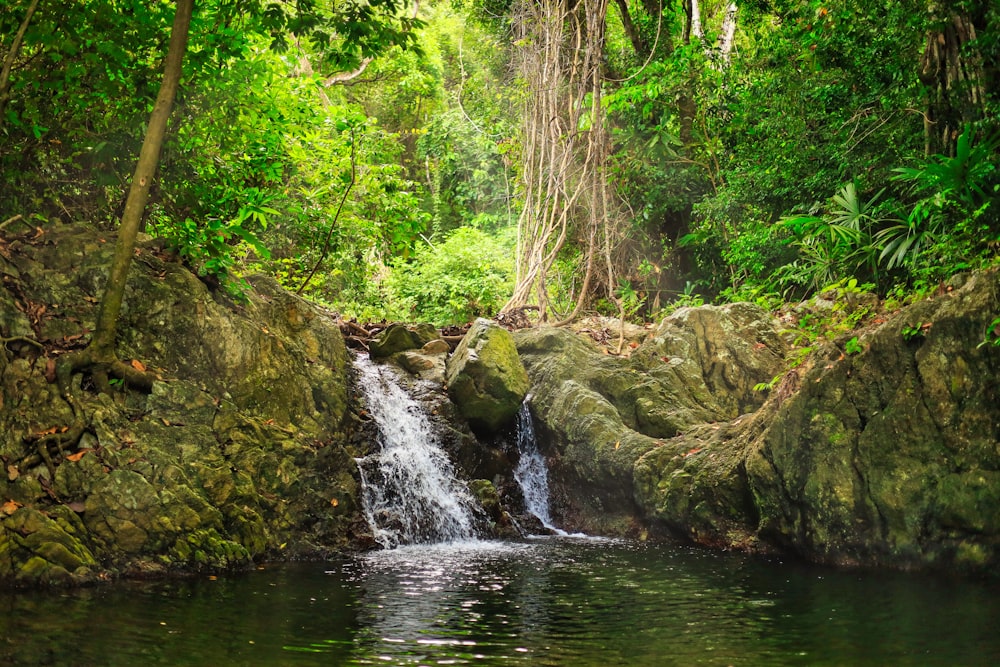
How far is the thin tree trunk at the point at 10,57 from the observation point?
6613 millimetres

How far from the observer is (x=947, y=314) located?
709 centimetres

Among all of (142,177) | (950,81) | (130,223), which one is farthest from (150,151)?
(950,81)

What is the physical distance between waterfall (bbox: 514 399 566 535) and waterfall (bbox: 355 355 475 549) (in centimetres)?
113

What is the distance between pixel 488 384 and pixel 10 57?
651 cm

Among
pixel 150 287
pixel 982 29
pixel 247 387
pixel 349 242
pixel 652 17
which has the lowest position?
pixel 247 387

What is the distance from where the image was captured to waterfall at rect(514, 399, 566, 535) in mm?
10719

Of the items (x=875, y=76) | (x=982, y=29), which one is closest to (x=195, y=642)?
(x=982, y=29)

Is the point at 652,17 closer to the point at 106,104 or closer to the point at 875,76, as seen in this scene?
the point at 875,76

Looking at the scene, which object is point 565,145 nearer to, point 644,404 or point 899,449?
point 644,404

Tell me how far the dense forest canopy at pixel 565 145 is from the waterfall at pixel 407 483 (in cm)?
244

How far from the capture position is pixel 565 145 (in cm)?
1473

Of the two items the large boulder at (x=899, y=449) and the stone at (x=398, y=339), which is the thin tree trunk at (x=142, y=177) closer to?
the stone at (x=398, y=339)

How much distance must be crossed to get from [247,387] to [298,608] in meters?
3.69

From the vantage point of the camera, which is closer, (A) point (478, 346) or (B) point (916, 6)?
(B) point (916, 6)
